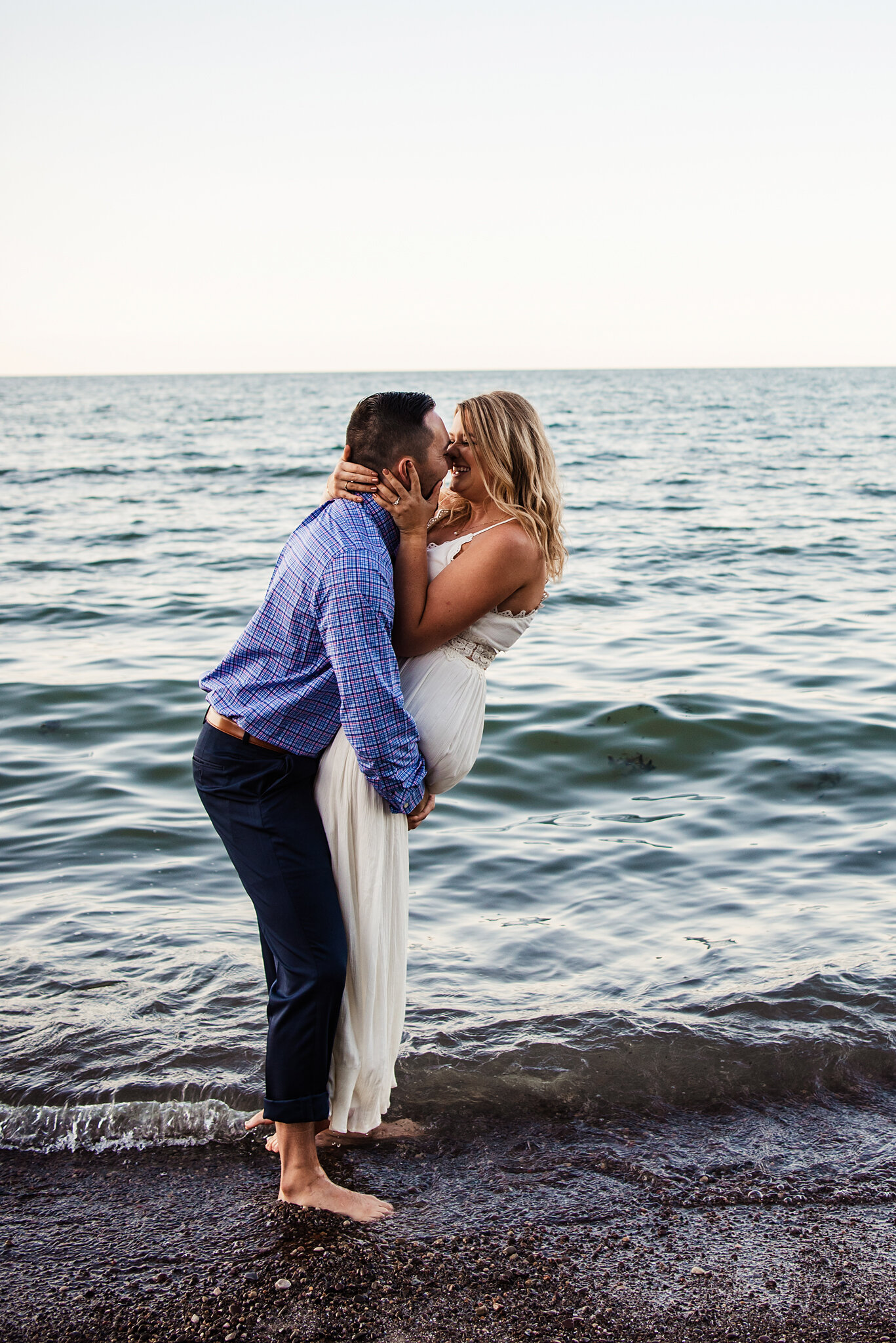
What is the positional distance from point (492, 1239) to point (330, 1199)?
446 mm

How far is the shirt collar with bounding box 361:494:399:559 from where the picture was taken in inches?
115

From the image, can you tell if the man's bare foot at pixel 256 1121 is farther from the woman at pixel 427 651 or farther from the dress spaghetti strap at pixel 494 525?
the dress spaghetti strap at pixel 494 525

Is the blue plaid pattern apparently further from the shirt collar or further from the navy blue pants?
the navy blue pants

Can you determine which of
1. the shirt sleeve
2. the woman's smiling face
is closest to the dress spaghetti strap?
the woman's smiling face

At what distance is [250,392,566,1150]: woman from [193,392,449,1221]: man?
7 cm

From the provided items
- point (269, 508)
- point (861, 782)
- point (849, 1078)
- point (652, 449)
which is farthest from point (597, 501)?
point (849, 1078)

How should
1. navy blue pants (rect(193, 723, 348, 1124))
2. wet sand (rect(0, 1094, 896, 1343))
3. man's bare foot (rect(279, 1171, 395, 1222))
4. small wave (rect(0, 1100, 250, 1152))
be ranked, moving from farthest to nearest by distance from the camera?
1. small wave (rect(0, 1100, 250, 1152))
2. man's bare foot (rect(279, 1171, 395, 1222))
3. navy blue pants (rect(193, 723, 348, 1124))
4. wet sand (rect(0, 1094, 896, 1343))

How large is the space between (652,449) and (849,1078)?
102ft

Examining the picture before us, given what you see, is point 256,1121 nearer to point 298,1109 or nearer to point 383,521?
point 298,1109

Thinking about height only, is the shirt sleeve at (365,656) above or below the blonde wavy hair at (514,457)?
below

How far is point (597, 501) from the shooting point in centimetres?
2169

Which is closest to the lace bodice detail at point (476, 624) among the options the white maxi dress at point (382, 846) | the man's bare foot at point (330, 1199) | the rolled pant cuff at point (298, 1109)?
the white maxi dress at point (382, 846)

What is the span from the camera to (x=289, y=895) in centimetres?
290

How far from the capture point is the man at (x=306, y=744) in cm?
277
